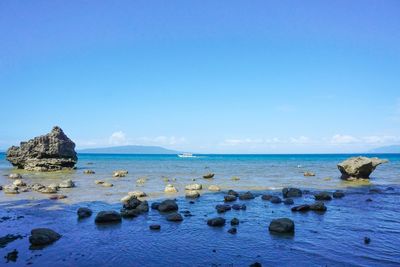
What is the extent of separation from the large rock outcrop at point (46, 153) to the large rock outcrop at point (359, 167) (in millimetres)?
56178

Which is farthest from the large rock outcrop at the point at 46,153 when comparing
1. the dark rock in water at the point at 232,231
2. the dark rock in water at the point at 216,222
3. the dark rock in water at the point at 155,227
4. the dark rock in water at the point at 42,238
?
the dark rock in water at the point at 232,231

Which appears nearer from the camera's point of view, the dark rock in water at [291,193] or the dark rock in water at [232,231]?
the dark rock in water at [232,231]

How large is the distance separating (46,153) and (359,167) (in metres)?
60.1

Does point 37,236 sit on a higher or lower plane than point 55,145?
lower

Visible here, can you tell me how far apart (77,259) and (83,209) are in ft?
31.4

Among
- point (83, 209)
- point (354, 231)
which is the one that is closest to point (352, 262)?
point (354, 231)

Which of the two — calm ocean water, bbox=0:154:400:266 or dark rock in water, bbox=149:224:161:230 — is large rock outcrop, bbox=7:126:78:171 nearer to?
calm ocean water, bbox=0:154:400:266

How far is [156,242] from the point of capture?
17359mm

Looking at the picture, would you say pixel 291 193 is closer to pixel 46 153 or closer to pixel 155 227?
pixel 155 227

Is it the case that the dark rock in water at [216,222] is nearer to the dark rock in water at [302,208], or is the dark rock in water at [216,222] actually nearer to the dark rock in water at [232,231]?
the dark rock in water at [232,231]

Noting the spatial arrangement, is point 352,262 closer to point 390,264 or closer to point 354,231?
point 390,264

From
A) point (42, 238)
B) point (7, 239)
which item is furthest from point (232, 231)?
point (7, 239)

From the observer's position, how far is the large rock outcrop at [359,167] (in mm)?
49094

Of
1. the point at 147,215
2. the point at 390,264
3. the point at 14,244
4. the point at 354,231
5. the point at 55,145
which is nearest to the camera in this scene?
the point at 390,264
